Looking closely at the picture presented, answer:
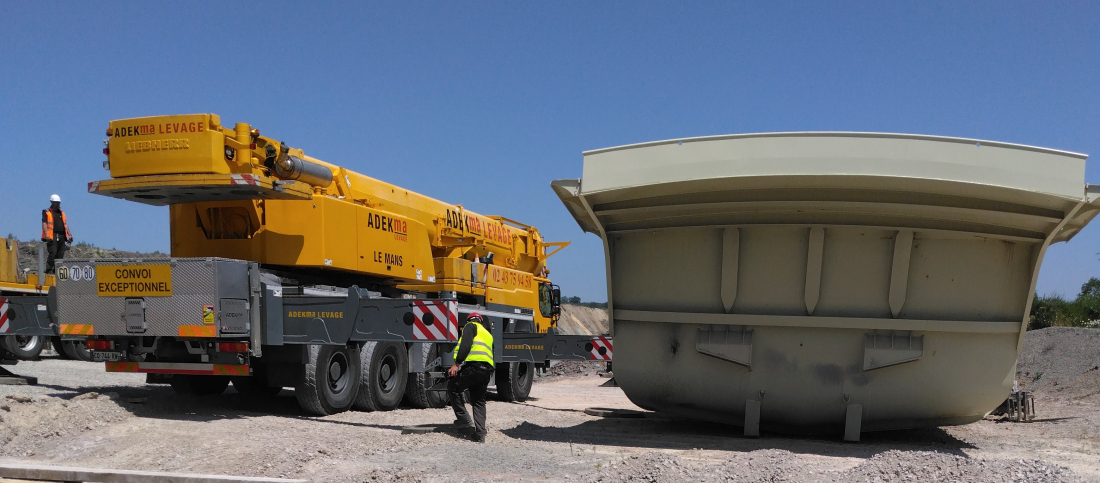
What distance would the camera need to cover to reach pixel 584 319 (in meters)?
47.5

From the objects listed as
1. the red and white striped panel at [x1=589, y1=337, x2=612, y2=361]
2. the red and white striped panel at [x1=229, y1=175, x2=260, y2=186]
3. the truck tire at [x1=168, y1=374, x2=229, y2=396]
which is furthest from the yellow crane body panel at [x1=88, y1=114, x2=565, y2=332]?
the red and white striped panel at [x1=589, y1=337, x2=612, y2=361]

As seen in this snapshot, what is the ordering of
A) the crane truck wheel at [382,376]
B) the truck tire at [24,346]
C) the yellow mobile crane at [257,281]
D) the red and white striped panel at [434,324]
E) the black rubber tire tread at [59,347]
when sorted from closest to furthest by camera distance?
the yellow mobile crane at [257,281] → the red and white striped panel at [434,324] → the crane truck wheel at [382,376] → the truck tire at [24,346] → the black rubber tire tread at [59,347]

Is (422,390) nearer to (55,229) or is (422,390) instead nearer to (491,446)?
(491,446)

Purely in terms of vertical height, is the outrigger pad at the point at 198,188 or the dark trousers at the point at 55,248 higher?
the outrigger pad at the point at 198,188

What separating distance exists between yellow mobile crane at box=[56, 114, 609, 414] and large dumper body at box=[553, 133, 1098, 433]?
2.48 meters

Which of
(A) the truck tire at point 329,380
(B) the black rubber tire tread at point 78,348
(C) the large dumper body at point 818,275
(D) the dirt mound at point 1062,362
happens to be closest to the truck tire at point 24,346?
(B) the black rubber tire tread at point 78,348

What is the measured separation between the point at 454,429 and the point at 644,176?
10.3ft

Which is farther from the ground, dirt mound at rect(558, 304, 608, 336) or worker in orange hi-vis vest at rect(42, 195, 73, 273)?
worker in orange hi-vis vest at rect(42, 195, 73, 273)

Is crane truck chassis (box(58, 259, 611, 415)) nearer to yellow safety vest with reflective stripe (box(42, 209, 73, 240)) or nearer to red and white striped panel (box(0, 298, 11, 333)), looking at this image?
red and white striped panel (box(0, 298, 11, 333))

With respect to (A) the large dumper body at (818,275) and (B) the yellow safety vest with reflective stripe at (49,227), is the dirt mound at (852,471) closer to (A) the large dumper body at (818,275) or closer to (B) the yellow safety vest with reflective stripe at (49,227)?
(A) the large dumper body at (818,275)

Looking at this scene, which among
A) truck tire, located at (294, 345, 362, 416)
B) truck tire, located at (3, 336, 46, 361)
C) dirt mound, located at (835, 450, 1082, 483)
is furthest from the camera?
truck tire, located at (3, 336, 46, 361)

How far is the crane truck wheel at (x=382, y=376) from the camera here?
10.7m

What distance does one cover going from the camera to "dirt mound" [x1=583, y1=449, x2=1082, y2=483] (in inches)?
224

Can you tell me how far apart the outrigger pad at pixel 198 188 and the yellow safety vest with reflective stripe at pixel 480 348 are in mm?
2522
